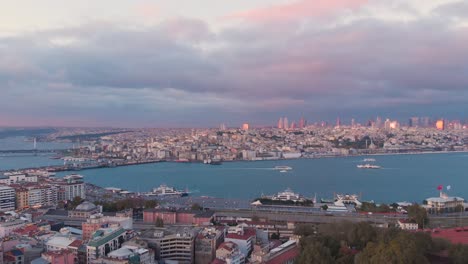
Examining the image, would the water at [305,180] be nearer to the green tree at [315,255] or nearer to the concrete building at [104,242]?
the concrete building at [104,242]

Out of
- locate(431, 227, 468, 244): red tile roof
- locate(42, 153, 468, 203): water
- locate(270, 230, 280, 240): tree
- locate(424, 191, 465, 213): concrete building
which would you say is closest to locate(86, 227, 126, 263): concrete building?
locate(270, 230, 280, 240): tree

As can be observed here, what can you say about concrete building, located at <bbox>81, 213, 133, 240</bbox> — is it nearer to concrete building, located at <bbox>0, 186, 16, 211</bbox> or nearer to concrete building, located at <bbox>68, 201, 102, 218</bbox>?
concrete building, located at <bbox>68, 201, 102, 218</bbox>

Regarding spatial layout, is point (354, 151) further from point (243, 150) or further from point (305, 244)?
point (305, 244)

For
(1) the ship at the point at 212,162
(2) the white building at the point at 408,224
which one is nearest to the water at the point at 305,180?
(1) the ship at the point at 212,162

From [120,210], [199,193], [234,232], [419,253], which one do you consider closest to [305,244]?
[419,253]

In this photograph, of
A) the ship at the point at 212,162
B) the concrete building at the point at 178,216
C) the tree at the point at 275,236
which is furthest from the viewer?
the ship at the point at 212,162

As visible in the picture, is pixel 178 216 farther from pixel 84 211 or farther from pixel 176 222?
pixel 84 211
